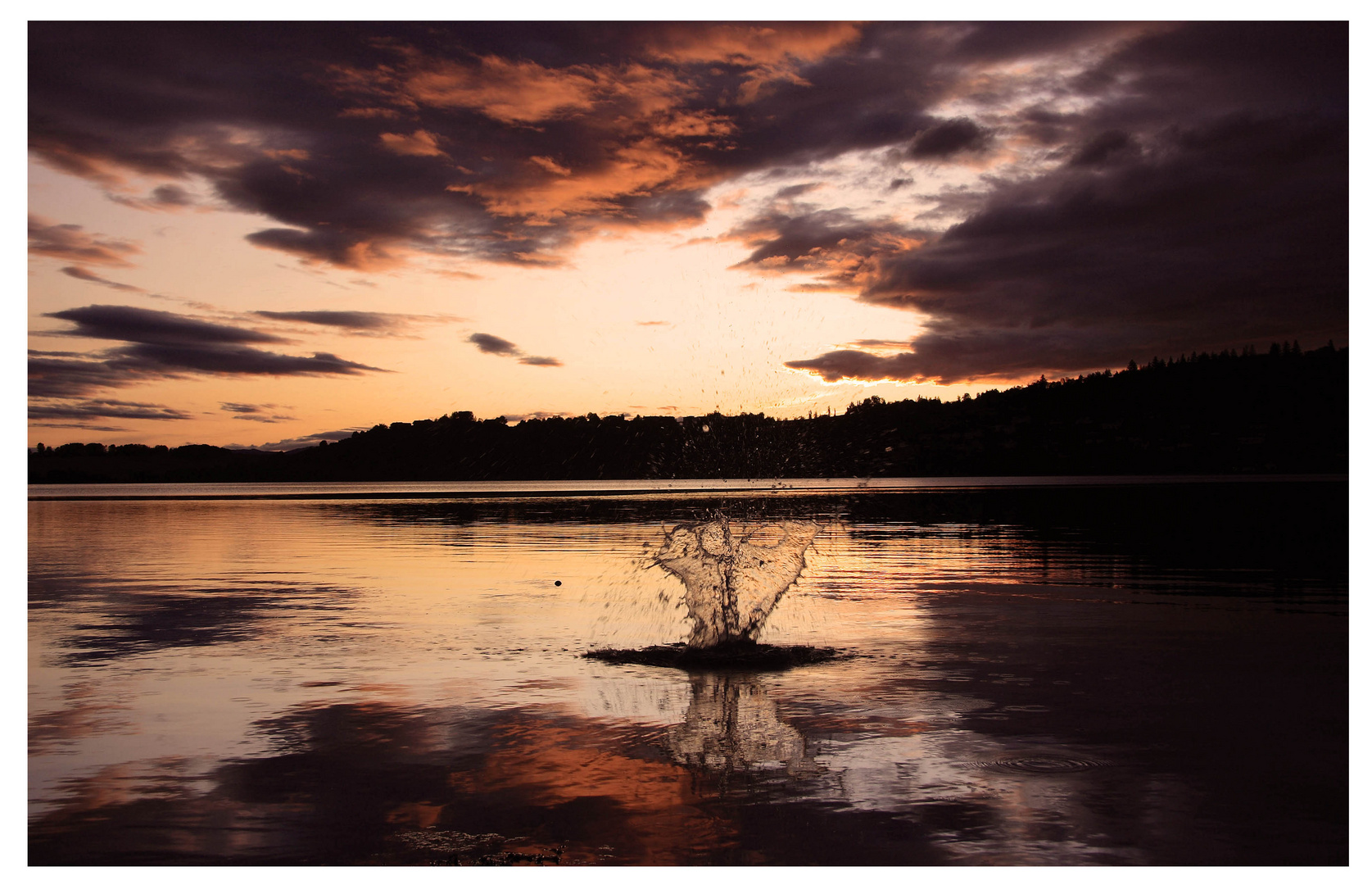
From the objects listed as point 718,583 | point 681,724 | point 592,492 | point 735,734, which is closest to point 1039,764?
point 735,734

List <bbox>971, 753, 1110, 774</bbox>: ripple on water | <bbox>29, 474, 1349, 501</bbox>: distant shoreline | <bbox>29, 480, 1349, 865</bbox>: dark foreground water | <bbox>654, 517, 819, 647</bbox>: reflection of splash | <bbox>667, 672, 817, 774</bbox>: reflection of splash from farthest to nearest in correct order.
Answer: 1. <bbox>29, 474, 1349, 501</bbox>: distant shoreline
2. <bbox>654, 517, 819, 647</bbox>: reflection of splash
3. <bbox>667, 672, 817, 774</bbox>: reflection of splash
4. <bbox>971, 753, 1110, 774</bbox>: ripple on water
5. <bbox>29, 480, 1349, 865</bbox>: dark foreground water

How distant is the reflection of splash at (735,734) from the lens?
9250mm

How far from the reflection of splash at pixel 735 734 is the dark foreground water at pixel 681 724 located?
51 millimetres

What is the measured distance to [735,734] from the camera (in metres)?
10.2

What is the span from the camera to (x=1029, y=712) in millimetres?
11055

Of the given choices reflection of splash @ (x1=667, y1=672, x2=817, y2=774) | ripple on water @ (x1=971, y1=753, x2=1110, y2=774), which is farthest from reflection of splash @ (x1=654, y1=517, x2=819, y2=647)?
ripple on water @ (x1=971, y1=753, x2=1110, y2=774)

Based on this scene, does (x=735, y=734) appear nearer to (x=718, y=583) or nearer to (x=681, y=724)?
(x=681, y=724)

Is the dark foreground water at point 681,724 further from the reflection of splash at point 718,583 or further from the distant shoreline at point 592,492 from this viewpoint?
the distant shoreline at point 592,492

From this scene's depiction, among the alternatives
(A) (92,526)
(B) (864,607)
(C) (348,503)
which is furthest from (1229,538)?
(C) (348,503)

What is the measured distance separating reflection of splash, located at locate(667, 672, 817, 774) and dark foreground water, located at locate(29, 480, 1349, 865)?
0.17 feet

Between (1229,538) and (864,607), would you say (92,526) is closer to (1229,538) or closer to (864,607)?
(864,607)

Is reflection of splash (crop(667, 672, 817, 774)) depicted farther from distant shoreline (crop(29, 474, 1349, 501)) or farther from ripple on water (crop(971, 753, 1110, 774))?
distant shoreline (crop(29, 474, 1349, 501))

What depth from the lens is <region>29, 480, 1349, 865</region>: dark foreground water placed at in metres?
7.55

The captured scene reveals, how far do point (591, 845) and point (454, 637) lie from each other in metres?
9.37
